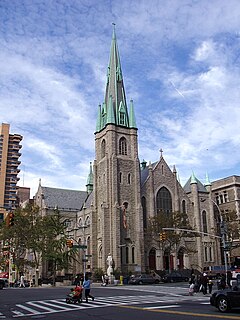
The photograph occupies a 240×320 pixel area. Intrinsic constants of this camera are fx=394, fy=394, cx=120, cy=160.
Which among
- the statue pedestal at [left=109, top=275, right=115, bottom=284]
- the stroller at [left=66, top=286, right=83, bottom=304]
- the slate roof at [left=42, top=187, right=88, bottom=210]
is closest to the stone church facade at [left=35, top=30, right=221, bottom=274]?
the statue pedestal at [left=109, top=275, right=115, bottom=284]

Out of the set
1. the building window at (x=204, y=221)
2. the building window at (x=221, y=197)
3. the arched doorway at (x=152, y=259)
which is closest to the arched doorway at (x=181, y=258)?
the arched doorway at (x=152, y=259)

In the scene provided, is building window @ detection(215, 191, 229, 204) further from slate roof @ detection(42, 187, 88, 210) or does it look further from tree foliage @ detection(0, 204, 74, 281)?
tree foliage @ detection(0, 204, 74, 281)

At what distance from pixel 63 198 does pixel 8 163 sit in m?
90.4

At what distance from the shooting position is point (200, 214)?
7138cm

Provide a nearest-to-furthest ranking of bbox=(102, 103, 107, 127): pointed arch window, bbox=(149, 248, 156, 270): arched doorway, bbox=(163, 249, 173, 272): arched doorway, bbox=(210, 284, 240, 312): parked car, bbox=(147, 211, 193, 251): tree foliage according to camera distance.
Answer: bbox=(210, 284, 240, 312): parked car < bbox=(147, 211, 193, 251): tree foliage < bbox=(149, 248, 156, 270): arched doorway < bbox=(163, 249, 173, 272): arched doorway < bbox=(102, 103, 107, 127): pointed arch window

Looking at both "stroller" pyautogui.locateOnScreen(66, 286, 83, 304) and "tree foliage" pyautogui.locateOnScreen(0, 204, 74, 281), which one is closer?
"stroller" pyautogui.locateOnScreen(66, 286, 83, 304)

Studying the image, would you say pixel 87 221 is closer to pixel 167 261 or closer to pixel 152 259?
pixel 152 259

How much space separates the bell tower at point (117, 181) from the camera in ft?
203

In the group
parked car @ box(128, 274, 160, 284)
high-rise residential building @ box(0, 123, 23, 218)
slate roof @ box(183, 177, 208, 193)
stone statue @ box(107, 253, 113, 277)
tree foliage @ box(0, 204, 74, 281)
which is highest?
high-rise residential building @ box(0, 123, 23, 218)

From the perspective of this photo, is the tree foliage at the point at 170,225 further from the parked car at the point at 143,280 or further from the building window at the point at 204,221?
the building window at the point at 204,221

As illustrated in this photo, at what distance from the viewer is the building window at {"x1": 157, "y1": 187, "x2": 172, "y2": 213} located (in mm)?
69438

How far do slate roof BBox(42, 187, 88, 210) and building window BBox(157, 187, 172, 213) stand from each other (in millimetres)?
20559

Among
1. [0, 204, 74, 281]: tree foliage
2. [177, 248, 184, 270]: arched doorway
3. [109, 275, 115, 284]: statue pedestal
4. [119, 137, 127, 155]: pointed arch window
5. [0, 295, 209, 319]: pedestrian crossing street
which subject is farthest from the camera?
[119, 137, 127, 155]: pointed arch window

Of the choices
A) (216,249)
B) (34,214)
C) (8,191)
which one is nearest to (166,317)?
(34,214)
